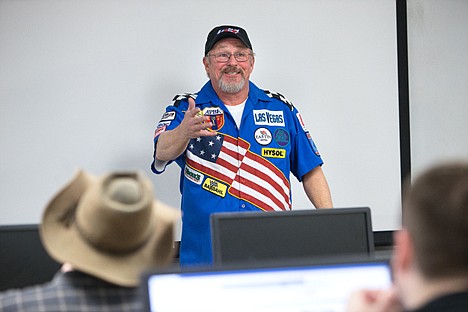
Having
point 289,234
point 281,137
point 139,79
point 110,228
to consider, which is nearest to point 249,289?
point 110,228

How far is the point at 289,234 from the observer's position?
2139 mm

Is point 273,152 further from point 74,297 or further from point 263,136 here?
point 74,297

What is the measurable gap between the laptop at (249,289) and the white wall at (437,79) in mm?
2986

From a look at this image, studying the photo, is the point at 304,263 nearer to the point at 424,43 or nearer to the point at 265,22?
the point at 265,22

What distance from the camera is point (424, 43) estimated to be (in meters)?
4.43

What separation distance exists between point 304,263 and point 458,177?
1.44 feet

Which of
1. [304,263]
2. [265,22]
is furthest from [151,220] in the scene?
[265,22]

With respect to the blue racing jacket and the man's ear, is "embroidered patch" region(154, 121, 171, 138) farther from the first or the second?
the man's ear

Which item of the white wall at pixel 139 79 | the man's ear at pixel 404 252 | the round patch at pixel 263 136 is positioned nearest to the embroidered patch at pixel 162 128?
the round patch at pixel 263 136

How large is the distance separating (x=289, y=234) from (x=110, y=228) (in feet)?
2.47

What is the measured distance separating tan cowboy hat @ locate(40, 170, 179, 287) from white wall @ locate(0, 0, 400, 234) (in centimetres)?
239

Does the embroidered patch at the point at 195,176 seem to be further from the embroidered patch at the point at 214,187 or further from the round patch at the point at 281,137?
the round patch at the point at 281,137

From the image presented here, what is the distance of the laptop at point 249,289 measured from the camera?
4.73 feet

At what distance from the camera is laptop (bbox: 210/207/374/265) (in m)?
2.06
